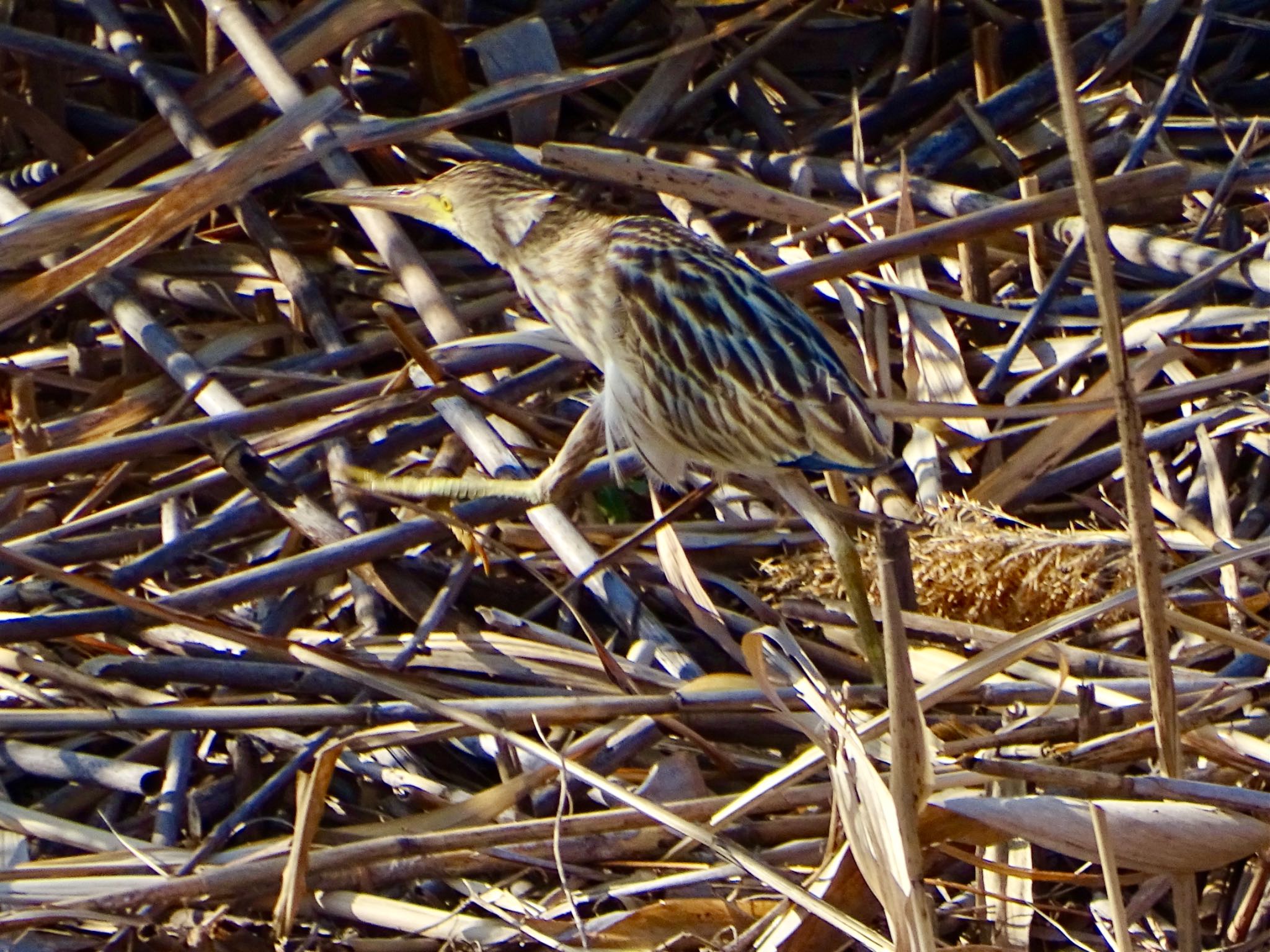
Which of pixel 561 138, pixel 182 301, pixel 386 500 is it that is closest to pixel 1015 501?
pixel 386 500

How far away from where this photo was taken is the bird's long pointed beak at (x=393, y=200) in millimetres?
2988

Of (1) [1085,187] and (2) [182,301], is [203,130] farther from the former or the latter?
(1) [1085,187]

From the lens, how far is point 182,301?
10.4 ft

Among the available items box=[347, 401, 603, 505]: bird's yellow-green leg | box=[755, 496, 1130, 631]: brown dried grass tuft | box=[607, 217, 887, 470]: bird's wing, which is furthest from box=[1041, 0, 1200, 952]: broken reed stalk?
box=[347, 401, 603, 505]: bird's yellow-green leg

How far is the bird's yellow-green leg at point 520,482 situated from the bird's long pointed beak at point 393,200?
20.9 inches

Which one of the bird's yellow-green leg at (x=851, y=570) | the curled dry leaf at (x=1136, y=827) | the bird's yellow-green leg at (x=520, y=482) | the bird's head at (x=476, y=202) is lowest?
the curled dry leaf at (x=1136, y=827)

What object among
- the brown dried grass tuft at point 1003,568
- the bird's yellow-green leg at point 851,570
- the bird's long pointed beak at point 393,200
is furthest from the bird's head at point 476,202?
the brown dried grass tuft at point 1003,568

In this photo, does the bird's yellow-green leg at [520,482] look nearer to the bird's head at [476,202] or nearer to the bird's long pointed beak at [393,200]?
the bird's head at [476,202]

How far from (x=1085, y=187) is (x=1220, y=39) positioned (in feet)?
7.15

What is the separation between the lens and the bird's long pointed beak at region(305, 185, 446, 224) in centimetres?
299

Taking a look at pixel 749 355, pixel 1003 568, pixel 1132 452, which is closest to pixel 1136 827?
pixel 1132 452

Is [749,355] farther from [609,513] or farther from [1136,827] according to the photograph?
[1136,827]

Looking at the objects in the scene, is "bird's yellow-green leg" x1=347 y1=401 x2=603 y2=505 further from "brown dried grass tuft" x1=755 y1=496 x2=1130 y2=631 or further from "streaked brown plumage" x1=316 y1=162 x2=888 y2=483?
"brown dried grass tuft" x1=755 y1=496 x2=1130 y2=631

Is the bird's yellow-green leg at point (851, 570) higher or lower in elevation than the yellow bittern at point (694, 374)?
lower
